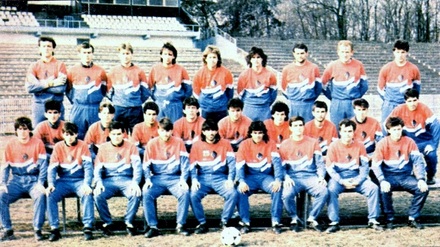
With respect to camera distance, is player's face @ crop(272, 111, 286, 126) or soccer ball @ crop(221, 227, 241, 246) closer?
soccer ball @ crop(221, 227, 241, 246)

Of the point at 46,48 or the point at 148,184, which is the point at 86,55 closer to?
the point at 46,48

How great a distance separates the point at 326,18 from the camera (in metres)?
52.5

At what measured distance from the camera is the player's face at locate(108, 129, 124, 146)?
6.62 meters

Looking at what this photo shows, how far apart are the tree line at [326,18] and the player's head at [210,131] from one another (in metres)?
33.9

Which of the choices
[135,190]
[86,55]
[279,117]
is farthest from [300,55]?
[135,190]

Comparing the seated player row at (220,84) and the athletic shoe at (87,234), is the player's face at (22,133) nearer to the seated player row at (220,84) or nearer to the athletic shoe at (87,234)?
the seated player row at (220,84)

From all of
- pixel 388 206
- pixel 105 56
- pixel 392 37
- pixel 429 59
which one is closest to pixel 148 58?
pixel 105 56

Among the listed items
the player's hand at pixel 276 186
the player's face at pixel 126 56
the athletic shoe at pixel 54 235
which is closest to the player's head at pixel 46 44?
the player's face at pixel 126 56

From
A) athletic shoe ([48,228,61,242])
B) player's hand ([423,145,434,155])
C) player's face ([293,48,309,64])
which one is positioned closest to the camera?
athletic shoe ([48,228,61,242])

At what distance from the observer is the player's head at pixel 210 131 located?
680 centimetres

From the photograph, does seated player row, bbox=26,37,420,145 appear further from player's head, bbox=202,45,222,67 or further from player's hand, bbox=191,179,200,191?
player's hand, bbox=191,179,200,191

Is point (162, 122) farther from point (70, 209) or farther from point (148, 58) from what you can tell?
point (148, 58)

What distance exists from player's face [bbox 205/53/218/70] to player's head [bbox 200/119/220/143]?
1.37 m

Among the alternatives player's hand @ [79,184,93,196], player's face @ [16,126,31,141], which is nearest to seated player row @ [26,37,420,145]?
player's face @ [16,126,31,141]
